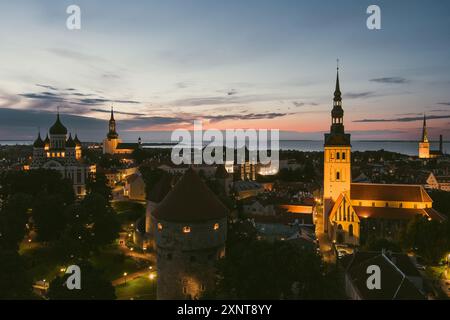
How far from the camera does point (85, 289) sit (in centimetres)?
2697

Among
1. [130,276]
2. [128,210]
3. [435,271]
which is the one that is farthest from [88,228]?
[435,271]

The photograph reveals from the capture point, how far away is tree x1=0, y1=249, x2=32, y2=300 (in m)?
27.7

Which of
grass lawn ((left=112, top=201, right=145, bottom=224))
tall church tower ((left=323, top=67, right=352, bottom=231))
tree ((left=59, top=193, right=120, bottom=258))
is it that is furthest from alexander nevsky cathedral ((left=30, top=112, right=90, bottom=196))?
tall church tower ((left=323, top=67, right=352, bottom=231))

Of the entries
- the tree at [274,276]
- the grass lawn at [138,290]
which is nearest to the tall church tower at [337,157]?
the grass lawn at [138,290]

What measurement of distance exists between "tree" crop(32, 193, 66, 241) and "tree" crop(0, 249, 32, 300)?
2002 centimetres

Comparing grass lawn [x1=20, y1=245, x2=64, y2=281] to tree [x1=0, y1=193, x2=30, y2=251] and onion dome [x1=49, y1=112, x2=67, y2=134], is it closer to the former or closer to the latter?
tree [x1=0, y1=193, x2=30, y2=251]

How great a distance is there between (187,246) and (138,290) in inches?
393

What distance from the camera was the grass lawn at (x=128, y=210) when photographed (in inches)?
2509

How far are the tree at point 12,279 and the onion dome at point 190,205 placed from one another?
10.5 meters

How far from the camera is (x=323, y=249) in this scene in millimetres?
51500

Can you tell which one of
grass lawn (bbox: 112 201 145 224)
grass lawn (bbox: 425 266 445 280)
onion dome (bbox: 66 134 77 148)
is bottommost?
grass lawn (bbox: 425 266 445 280)

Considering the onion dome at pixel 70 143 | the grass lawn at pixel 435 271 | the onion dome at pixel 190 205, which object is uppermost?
the onion dome at pixel 70 143

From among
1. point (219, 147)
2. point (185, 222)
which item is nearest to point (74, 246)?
point (185, 222)

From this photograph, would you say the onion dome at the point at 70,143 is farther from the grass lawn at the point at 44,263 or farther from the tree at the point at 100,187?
the grass lawn at the point at 44,263
